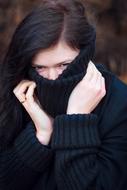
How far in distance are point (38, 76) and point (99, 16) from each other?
656 cm

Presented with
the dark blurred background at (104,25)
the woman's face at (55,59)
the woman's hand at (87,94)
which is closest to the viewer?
the woman's face at (55,59)

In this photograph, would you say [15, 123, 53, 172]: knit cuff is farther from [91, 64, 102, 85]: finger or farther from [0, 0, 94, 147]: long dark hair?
[91, 64, 102, 85]: finger

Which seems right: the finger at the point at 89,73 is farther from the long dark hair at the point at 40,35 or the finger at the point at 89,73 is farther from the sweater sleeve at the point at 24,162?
the sweater sleeve at the point at 24,162

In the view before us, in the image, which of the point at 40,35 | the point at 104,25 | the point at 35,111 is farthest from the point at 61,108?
the point at 104,25

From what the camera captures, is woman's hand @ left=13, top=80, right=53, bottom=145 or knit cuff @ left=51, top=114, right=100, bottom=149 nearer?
knit cuff @ left=51, top=114, right=100, bottom=149

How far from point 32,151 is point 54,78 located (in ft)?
A: 1.29

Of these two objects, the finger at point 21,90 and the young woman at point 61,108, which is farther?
the finger at point 21,90

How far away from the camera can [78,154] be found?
3109mm

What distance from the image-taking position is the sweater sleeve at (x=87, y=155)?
3115 millimetres

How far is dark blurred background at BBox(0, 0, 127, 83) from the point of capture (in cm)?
783

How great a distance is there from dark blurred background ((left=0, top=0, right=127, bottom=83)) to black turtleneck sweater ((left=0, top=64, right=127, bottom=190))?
13.5ft

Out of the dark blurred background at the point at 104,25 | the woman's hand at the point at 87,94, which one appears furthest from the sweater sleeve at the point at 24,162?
the dark blurred background at the point at 104,25

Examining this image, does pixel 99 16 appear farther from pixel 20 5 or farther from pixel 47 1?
pixel 47 1

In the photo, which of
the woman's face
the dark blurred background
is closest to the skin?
the woman's face
